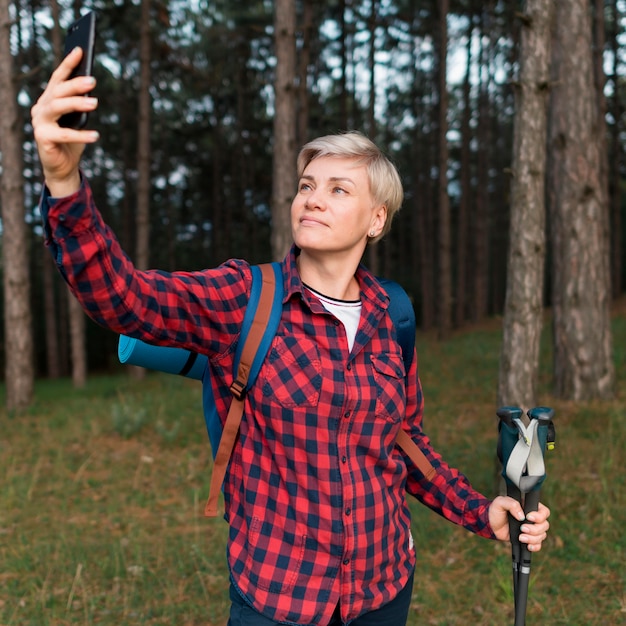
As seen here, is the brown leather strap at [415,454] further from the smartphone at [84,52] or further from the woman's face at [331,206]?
the smartphone at [84,52]

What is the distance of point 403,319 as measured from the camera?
2229 mm

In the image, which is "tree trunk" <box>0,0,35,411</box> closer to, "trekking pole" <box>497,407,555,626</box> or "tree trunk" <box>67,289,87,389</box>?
"tree trunk" <box>67,289,87,389</box>

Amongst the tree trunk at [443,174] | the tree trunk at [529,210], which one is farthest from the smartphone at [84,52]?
the tree trunk at [443,174]

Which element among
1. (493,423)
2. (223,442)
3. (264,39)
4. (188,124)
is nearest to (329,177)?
(223,442)

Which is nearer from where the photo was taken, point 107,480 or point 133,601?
point 133,601

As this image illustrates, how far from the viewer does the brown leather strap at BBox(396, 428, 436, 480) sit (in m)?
2.25

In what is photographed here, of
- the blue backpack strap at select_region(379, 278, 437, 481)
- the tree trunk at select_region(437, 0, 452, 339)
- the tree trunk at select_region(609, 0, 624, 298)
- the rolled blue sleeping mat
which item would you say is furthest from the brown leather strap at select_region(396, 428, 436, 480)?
the tree trunk at select_region(609, 0, 624, 298)

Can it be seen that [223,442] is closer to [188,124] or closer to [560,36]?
[560,36]

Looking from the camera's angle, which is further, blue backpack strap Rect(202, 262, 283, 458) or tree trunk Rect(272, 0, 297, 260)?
tree trunk Rect(272, 0, 297, 260)

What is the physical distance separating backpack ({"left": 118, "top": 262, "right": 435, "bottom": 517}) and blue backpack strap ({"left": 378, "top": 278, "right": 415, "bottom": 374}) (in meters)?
0.01

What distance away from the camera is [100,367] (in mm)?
27969

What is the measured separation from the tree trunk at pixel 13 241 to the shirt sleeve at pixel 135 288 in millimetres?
9352

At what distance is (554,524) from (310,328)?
13.9ft

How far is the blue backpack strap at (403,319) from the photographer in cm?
221
